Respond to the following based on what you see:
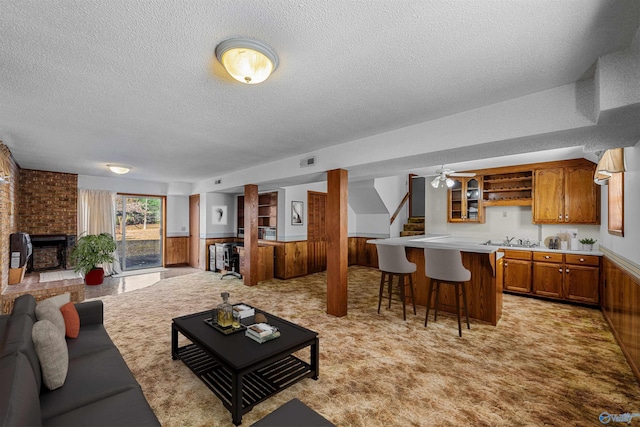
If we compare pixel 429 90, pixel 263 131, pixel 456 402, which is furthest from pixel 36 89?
pixel 456 402

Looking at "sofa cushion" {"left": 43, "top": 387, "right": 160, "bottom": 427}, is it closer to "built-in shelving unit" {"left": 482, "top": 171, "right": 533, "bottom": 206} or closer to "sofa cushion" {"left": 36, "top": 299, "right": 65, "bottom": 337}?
"sofa cushion" {"left": 36, "top": 299, "right": 65, "bottom": 337}

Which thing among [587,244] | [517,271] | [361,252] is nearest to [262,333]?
[517,271]

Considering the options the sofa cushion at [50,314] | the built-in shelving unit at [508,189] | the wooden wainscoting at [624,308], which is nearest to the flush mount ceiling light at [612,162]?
the wooden wainscoting at [624,308]

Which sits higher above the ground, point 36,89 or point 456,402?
point 36,89

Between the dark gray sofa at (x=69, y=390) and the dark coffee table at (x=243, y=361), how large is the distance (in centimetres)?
56

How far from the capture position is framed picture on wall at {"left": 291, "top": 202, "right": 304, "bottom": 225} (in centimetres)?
699

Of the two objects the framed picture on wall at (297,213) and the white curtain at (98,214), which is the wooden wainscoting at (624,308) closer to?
the framed picture on wall at (297,213)

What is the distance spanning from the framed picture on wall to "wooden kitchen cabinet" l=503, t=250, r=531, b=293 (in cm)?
446

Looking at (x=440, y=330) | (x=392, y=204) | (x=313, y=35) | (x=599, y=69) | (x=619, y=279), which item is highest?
(x=313, y=35)

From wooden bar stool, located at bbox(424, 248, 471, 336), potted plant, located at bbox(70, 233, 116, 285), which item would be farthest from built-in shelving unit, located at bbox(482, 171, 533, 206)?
potted plant, located at bbox(70, 233, 116, 285)

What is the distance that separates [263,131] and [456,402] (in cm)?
338

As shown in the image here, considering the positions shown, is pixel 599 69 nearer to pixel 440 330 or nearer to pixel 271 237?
pixel 440 330

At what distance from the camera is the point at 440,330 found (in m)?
3.63

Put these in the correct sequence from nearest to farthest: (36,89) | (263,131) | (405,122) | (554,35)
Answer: (554,35) → (36,89) → (405,122) → (263,131)
